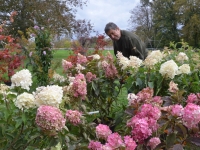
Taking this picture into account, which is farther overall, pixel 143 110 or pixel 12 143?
pixel 12 143

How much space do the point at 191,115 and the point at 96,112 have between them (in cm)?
82

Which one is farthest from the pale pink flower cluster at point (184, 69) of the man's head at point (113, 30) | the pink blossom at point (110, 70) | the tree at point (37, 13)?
the tree at point (37, 13)

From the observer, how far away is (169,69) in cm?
228

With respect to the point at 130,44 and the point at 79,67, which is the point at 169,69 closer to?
the point at 79,67

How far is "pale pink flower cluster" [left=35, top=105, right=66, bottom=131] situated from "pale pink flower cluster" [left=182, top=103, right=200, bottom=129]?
506 millimetres

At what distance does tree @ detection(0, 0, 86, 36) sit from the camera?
53.0 feet

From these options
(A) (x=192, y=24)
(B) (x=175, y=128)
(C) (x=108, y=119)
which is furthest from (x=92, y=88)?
(A) (x=192, y=24)

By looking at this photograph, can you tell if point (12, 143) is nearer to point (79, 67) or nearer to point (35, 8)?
point (79, 67)

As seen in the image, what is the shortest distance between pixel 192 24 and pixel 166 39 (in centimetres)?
415

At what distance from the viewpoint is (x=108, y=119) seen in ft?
9.80

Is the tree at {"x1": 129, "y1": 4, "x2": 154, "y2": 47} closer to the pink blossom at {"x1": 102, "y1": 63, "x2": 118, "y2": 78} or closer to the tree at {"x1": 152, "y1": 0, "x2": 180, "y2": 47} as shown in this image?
the tree at {"x1": 152, "y1": 0, "x2": 180, "y2": 47}

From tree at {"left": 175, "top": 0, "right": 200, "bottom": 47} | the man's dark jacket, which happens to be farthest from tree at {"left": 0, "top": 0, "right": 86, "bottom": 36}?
tree at {"left": 175, "top": 0, "right": 200, "bottom": 47}

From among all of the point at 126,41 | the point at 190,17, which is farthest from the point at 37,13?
the point at 190,17

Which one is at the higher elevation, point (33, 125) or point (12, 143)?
point (33, 125)
